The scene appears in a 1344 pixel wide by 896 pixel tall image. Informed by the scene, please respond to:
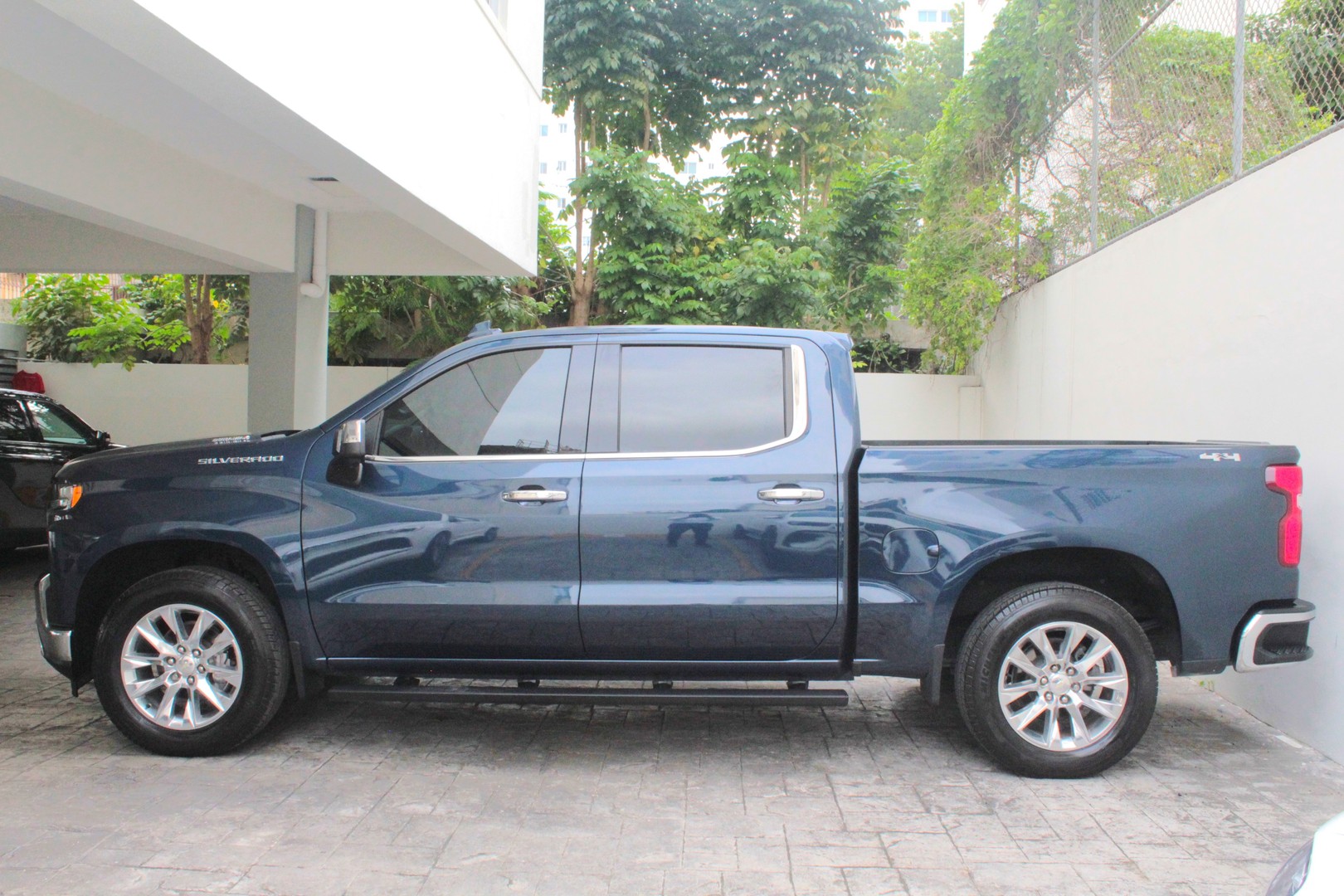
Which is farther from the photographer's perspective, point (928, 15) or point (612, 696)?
point (928, 15)

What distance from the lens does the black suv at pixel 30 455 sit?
884 centimetres

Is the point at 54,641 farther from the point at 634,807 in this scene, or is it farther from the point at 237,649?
the point at 634,807

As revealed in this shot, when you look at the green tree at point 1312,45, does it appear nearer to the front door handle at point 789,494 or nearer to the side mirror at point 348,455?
the front door handle at point 789,494

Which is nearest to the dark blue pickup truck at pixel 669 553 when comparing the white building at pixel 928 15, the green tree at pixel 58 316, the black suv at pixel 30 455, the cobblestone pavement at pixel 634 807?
the cobblestone pavement at pixel 634 807

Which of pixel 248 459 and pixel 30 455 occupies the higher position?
pixel 248 459

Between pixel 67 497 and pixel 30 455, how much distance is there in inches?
201

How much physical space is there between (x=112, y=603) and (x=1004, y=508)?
4.14 m

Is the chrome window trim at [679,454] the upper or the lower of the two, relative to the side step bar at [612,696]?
upper

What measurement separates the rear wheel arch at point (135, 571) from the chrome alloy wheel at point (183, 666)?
0.74 feet

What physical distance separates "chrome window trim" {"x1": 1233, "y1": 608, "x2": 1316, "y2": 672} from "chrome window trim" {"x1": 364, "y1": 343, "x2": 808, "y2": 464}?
2.12m

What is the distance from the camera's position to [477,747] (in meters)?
5.03

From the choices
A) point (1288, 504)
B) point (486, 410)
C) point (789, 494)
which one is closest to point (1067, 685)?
point (1288, 504)

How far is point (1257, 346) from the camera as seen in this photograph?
5.89 metres

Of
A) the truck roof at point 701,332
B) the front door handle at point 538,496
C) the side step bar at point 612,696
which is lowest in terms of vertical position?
the side step bar at point 612,696
